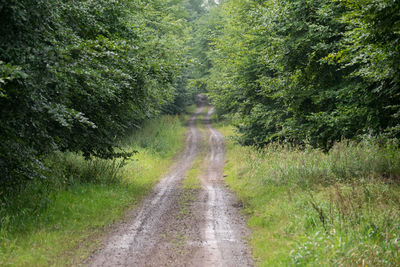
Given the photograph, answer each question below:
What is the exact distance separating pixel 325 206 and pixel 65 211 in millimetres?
6327

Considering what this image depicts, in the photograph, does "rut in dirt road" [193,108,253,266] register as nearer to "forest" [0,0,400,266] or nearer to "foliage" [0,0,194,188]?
"forest" [0,0,400,266]

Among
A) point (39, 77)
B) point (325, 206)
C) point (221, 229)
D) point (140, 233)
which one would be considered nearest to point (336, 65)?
point (325, 206)

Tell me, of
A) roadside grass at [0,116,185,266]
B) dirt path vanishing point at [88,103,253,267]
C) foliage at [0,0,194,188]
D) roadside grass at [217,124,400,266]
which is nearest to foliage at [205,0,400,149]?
roadside grass at [217,124,400,266]

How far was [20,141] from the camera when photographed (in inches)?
267

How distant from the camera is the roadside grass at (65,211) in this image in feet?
20.5

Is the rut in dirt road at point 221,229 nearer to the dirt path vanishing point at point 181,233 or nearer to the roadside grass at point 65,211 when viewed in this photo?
the dirt path vanishing point at point 181,233

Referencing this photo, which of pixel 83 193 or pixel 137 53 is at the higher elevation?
pixel 137 53

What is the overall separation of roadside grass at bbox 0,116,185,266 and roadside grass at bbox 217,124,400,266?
368 cm

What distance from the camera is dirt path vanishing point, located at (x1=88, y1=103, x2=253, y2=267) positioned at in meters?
6.18

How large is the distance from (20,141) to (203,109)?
2011 inches

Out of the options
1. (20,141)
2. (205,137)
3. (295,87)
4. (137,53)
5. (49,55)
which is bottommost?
(205,137)

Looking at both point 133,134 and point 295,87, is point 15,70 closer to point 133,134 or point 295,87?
point 295,87

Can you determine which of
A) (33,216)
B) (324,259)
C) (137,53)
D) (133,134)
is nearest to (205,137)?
(133,134)

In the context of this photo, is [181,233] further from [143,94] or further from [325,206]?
[143,94]
